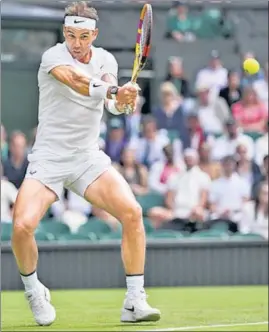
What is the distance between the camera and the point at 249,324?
10273mm

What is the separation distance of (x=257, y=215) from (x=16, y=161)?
2.99 meters

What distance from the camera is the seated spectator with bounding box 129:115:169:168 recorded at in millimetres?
16328

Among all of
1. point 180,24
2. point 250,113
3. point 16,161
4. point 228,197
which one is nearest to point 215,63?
point 180,24

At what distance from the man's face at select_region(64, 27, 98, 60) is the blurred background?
16.7ft

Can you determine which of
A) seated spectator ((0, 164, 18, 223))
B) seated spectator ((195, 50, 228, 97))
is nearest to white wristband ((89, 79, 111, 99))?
seated spectator ((0, 164, 18, 223))

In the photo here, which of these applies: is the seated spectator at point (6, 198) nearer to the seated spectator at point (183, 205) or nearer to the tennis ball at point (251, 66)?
the seated spectator at point (183, 205)

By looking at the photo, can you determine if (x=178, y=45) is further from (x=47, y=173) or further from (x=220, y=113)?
(x=47, y=173)

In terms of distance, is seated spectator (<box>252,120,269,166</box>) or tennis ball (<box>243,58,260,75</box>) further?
seated spectator (<box>252,120,269,166</box>)

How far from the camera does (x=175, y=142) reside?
658 inches

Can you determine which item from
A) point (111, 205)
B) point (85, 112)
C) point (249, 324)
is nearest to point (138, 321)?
point (111, 205)

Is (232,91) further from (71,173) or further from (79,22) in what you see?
(79,22)

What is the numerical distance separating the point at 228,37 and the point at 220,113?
7.26ft

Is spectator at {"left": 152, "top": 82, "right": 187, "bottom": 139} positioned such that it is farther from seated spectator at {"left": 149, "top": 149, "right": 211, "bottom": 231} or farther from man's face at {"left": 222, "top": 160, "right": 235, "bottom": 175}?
seated spectator at {"left": 149, "top": 149, "right": 211, "bottom": 231}

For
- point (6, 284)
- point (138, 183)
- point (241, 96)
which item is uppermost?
point (241, 96)
